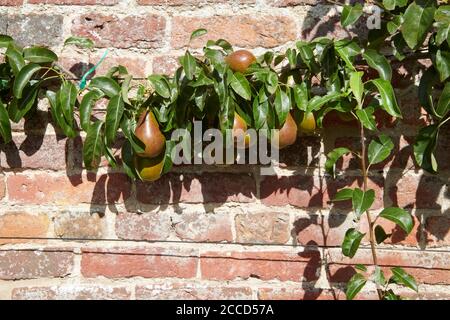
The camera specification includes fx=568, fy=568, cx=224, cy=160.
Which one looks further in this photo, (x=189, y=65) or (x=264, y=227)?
(x=264, y=227)

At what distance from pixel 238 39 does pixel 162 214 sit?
447mm

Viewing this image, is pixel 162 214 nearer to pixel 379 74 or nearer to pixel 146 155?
pixel 146 155

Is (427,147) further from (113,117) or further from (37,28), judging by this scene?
(37,28)

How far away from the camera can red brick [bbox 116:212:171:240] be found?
1342 mm

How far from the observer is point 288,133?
1.23 meters

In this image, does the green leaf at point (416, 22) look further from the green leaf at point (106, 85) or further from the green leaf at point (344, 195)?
the green leaf at point (106, 85)

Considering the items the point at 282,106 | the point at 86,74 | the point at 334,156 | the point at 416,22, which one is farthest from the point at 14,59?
the point at 416,22

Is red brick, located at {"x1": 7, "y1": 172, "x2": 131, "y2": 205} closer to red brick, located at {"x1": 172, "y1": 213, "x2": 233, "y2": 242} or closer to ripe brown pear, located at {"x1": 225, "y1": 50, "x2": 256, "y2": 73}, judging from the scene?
red brick, located at {"x1": 172, "y1": 213, "x2": 233, "y2": 242}

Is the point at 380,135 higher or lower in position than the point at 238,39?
lower

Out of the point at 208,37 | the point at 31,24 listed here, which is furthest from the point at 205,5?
the point at 31,24

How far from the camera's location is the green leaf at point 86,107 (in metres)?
1.23

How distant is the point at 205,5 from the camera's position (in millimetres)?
1324

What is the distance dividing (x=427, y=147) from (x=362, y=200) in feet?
0.66

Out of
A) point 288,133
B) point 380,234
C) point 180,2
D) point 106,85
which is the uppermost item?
point 180,2
